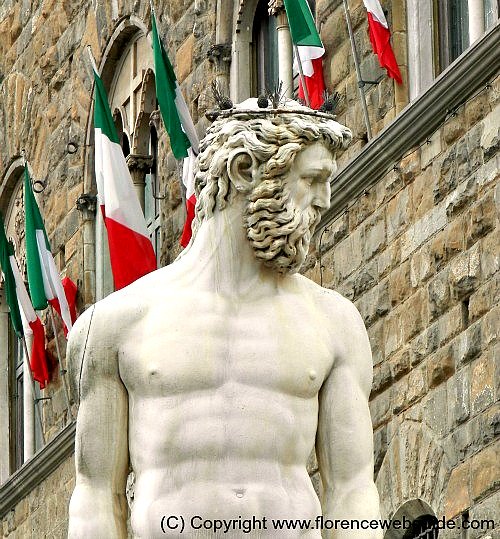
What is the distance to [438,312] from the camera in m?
16.4

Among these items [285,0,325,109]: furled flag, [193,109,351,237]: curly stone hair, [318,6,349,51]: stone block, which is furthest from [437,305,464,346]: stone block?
[193,109,351,237]: curly stone hair

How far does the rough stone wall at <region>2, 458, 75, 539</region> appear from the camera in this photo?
23953 mm

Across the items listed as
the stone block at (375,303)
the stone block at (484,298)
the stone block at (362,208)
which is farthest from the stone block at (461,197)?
the stone block at (362,208)

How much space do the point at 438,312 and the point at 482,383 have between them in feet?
2.72

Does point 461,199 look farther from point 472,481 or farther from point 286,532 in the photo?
point 286,532

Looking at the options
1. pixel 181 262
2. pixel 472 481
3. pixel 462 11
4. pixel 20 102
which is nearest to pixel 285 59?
pixel 462 11

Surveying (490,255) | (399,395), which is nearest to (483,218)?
(490,255)

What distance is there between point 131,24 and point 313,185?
51.0 ft

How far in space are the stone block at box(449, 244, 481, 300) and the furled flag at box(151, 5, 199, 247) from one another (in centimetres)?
440

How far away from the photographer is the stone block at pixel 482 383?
611 inches

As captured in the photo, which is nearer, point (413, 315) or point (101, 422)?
point (101, 422)

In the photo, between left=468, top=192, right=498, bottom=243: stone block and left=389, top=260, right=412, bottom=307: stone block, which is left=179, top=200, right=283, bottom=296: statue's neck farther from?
left=389, top=260, right=412, bottom=307: stone block

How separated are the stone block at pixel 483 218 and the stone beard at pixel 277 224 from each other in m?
7.22

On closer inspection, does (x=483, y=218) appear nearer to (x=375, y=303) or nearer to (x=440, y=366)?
(x=440, y=366)
